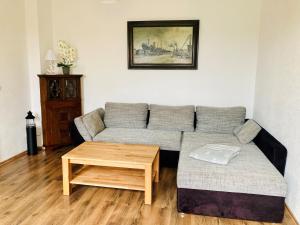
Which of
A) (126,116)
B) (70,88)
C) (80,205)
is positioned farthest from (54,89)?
(80,205)

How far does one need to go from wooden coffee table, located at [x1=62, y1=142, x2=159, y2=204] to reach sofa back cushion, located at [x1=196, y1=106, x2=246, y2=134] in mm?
1074

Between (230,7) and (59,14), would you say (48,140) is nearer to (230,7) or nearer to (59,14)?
(59,14)

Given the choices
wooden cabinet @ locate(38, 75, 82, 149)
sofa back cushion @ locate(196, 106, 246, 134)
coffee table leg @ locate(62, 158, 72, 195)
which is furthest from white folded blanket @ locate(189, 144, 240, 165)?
wooden cabinet @ locate(38, 75, 82, 149)

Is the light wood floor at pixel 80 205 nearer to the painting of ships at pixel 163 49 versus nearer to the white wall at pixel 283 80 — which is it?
the white wall at pixel 283 80

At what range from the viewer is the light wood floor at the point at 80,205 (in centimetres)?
226

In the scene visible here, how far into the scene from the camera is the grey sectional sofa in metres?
2.23

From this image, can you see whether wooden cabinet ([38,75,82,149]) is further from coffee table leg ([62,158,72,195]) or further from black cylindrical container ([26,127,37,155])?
coffee table leg ([62,158,72,195])

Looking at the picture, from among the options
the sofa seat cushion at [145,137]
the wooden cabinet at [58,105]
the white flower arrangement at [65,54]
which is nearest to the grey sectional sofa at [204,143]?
the sofa seat cushion at [145,137]

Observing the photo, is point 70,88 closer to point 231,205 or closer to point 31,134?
point 31,134

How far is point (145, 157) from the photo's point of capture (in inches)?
105

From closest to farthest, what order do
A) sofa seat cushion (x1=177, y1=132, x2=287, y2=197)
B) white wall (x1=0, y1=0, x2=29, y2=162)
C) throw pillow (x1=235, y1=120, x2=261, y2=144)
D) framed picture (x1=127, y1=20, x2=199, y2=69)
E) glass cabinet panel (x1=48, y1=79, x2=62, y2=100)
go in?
1. sofa seat cushion (x1=177, y1=132, x2=287, y2=197)
2. throw pillow (x1=235, y1=120, x2=261, y2=144)
3. white wall (x1=0, y1=0, x2=29, y2=162)
4. framed picture (x1=127, y1=20, x2=199, y2=69)
5. glass cabinet panel (x1=48, y1=79, x2=62, y2=100)

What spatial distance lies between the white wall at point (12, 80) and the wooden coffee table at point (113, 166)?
4.55ft

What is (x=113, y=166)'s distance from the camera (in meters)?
2.62

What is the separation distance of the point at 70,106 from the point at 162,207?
2429mm
